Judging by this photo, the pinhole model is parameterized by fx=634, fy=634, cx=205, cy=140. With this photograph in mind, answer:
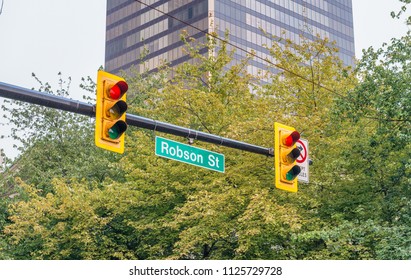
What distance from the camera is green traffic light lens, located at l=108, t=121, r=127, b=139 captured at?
9.26 meters

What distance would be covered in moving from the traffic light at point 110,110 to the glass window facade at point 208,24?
88.9 m

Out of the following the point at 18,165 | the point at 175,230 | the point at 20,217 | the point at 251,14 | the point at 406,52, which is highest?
the point at 251,14

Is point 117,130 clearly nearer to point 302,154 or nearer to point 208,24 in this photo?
point 302,154

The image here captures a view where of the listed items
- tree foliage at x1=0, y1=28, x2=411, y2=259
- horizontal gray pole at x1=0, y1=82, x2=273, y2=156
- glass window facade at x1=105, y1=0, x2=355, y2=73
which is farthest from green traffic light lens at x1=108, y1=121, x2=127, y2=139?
glass window facade at x1=105, y1=0, x2=355, y2=73

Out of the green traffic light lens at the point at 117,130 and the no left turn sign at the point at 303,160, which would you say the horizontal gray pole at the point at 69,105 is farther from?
the no left turn sign at the point at 303,160

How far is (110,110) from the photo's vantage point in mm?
9219

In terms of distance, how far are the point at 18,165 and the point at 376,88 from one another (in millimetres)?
22935

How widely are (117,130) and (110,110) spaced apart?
0.32 m

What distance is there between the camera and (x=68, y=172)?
106 ft

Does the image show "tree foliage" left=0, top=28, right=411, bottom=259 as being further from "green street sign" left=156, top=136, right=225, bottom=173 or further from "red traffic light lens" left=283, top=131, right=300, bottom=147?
"green street sign" left=156, top=136, right=225, bottom=173

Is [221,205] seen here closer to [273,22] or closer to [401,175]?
[401,175]

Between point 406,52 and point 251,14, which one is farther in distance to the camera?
point 251,14

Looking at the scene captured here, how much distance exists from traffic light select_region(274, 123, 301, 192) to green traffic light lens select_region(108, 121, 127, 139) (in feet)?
11.0

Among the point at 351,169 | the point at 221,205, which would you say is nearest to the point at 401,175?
the point at 351,169
